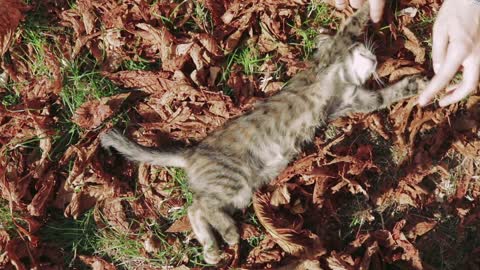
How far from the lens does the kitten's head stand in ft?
13.3

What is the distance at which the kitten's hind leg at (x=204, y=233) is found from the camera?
163 inches

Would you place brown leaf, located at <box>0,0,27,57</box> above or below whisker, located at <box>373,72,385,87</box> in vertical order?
above

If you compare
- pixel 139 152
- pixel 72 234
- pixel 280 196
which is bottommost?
pixel 72 234

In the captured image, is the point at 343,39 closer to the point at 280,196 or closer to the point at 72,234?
the point at 280,196

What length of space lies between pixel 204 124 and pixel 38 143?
140 cm

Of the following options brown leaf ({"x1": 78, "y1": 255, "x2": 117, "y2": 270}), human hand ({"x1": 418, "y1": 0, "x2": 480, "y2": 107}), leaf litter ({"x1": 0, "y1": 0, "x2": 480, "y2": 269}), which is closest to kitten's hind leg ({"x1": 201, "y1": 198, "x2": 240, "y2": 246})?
leaf litter ({"x1": 0, "y1": 0, "x2": 480, "y2": 269})

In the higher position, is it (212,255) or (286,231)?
(286,231)

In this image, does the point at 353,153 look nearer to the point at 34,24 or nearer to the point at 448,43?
the point at 448,43

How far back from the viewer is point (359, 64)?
4.12m

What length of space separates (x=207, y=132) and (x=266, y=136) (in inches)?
21.0

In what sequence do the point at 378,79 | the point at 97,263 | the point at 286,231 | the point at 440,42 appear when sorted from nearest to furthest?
the point at 440,42 < the point at 286,231 < the point at 97,263 < the point at 378,79

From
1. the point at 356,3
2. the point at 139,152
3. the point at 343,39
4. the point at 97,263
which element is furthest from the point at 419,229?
the point at 97,263

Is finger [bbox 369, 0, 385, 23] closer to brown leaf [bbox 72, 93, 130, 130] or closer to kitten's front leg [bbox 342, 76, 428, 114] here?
kitten's front leg [bbox 342, 76, 428, 114]

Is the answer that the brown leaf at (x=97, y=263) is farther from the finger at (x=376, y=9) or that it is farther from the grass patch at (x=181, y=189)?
the finger at (x=376, y=9)
